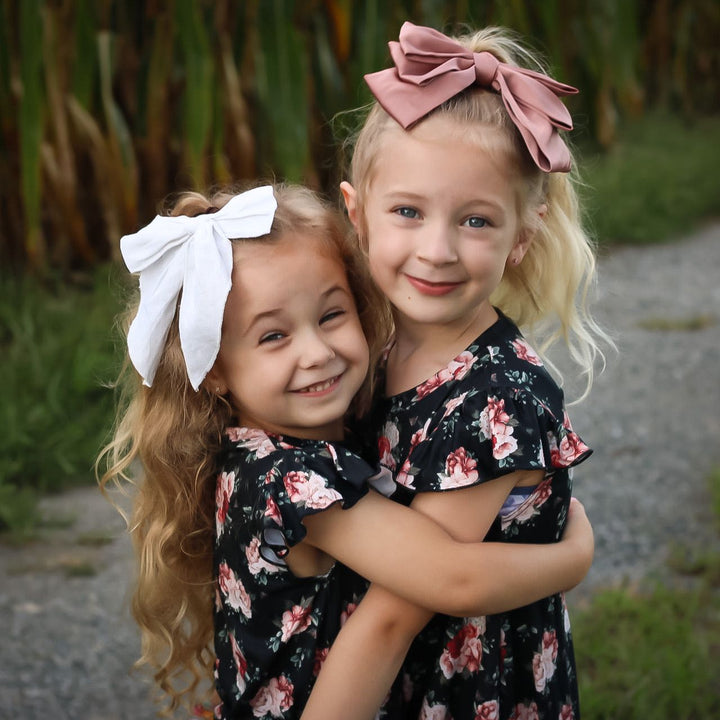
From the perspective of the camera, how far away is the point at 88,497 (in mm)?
3424

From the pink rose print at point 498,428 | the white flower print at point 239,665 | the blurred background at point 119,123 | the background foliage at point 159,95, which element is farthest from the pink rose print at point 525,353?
the background foliage at point 159,95

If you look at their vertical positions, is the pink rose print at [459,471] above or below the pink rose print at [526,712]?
above

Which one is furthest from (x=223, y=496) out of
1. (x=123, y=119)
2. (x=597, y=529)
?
(x=123, y=119)

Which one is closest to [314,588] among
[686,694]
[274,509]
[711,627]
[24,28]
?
[274,509]

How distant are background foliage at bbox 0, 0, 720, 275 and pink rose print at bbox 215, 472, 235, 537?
2819 mm

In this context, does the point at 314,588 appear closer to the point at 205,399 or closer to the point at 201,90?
the point at 205,399

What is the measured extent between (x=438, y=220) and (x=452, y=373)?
0.80ft

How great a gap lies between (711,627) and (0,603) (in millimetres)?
1927

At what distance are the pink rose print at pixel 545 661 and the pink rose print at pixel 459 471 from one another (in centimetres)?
41

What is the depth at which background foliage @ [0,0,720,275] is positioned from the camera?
14.1 feet

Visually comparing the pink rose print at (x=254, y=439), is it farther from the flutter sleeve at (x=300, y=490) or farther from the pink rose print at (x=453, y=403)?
the pink rose print at (x=453, y=403)

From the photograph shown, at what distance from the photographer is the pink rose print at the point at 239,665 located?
65.2 inches

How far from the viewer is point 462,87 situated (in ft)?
4.94

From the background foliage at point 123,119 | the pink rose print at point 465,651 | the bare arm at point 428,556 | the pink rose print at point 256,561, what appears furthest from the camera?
the background foliage at point 123,119
